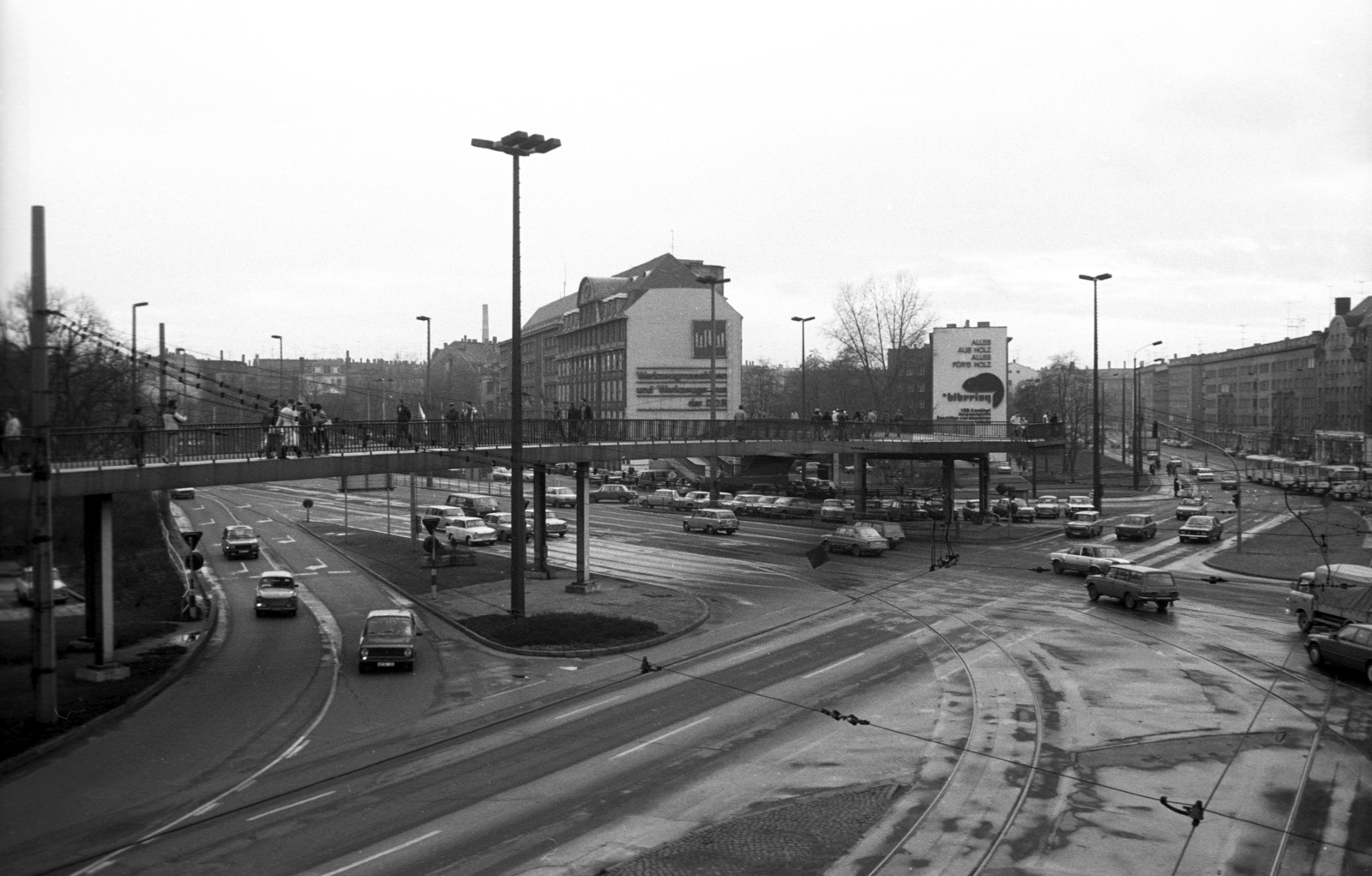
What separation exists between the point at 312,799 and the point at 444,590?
23193 millimetres

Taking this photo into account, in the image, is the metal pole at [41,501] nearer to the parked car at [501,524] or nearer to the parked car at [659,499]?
the parked car at [501,524]

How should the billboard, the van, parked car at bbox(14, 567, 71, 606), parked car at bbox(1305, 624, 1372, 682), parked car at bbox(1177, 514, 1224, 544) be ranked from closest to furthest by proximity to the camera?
1. parked car at bbox(14, 567, 71, 606)
2. parked car at bbox(1305, 624, 1372, 682)
3. parked car at bbox(1177, 514, 1224, 544)
4. the van
5. the billboard

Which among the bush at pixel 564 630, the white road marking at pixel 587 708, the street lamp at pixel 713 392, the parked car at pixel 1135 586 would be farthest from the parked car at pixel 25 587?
the parked car at pixel 1135 586

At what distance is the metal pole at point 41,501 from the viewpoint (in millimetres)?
17625

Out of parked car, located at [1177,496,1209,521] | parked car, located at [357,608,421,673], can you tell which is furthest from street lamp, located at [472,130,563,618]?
parked car, located at [1177,496,1209,521]

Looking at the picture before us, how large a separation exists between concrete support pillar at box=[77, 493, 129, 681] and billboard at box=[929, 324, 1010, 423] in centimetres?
5115

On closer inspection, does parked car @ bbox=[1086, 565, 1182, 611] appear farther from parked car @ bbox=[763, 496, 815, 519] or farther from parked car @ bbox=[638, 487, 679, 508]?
parked car @ bbox=[638, 487, 679, 508]

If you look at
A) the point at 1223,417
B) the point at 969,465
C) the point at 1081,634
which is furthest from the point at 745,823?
the point at 1223,417

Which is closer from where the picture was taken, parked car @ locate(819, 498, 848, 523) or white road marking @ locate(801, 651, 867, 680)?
white road marking @ locate(801, 651, 867, 680)

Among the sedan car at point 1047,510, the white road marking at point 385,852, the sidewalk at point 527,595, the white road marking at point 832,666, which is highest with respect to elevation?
the sedan car at point 1047,510

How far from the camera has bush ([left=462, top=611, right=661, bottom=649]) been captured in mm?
27172

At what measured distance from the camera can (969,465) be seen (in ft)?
343

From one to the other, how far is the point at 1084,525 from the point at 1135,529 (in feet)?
8.18

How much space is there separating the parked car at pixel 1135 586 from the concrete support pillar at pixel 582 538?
56.8 ft
